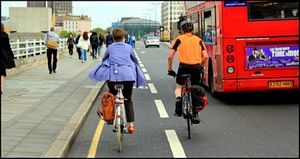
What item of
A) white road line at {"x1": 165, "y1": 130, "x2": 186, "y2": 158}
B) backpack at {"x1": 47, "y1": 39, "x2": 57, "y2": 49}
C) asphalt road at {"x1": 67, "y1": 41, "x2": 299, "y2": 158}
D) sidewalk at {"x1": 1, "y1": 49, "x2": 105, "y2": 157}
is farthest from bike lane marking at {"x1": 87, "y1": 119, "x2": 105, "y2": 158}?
backpack at {"x1": 47, "y1": 39, "x2": 57, "y2": 49}

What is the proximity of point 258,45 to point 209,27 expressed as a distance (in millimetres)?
2001

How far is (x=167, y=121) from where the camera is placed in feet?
32.7

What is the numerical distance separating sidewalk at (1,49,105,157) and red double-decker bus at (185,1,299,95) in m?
3.37

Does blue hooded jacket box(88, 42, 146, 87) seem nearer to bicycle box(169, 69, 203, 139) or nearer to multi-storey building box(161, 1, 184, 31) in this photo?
bicycle box(169, 69, 203, 139)

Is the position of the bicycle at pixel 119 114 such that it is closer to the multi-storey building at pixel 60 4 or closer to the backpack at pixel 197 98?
the backpack at pixel 197 98

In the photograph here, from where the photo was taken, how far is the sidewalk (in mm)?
7043

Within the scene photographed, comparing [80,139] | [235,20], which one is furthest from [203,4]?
[80,139]

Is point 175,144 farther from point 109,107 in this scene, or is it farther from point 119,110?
point 109,107

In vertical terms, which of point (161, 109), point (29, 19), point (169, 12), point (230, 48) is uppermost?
point (169, 12)

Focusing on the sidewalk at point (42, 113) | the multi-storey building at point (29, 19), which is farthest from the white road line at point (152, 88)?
the multi-storey building at point (29, 19)

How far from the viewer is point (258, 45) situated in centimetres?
1161

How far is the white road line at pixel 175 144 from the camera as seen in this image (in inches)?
279

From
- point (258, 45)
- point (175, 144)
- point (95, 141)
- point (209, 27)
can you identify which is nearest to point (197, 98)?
point (175, 144)

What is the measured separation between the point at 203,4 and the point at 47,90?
16.0 ft
